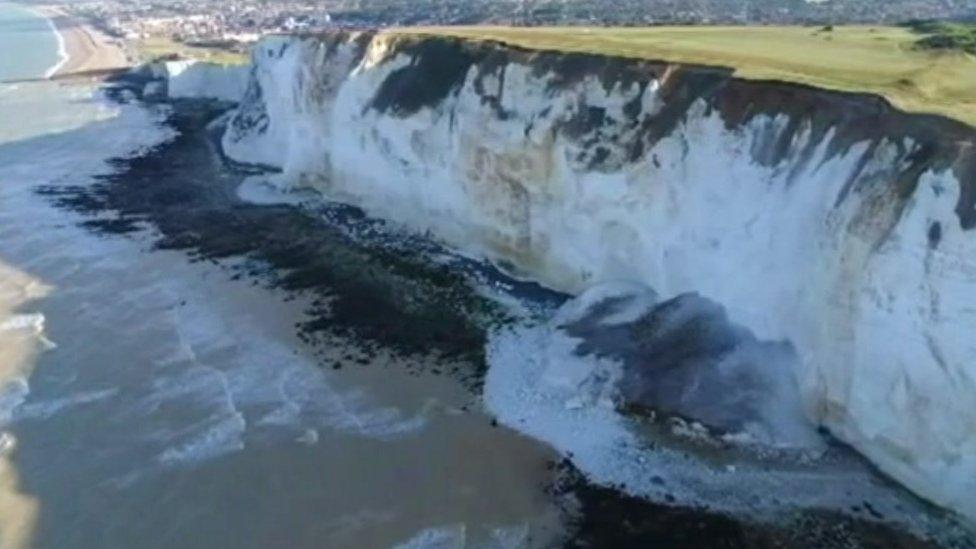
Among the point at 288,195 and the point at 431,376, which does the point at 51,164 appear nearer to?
the point at 288,195

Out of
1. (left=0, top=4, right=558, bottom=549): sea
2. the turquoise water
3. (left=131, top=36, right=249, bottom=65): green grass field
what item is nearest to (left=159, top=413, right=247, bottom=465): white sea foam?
(left=0, top=4, right=558, bottom=549): sea

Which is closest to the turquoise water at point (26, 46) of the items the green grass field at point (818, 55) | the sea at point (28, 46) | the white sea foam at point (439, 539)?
the sea at point (28, 46)

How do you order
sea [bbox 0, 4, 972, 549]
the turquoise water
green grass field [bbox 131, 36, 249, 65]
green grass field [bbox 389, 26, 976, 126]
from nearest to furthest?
sea [bbox 0, 4, 972, 549] → green grass field [bbox 389, 26, 976, 126] → green grass field [bbox 131, 36, 249, 65] → the turquoise water

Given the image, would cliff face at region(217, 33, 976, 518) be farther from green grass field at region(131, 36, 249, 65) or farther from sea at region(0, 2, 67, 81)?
sea at region(0, 2, 67, 81)

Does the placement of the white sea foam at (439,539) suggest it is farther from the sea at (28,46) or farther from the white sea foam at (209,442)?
the sea at (28,46)

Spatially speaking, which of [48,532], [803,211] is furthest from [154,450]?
[803,211]
